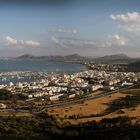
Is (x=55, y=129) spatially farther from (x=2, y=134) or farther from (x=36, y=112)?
(x=36, y=112)

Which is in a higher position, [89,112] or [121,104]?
[121,104]

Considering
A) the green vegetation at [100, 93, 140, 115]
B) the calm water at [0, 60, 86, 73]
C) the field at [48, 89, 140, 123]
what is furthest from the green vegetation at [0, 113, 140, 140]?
the calm water at [0, 60, 86, 73]

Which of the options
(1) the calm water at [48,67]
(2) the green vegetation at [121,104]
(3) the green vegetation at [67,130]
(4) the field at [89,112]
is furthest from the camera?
(1) the calm water at [48,67]

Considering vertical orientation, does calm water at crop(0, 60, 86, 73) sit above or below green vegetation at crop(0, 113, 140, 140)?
above

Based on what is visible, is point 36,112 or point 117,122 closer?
point 117,122

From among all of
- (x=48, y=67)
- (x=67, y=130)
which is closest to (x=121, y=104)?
(x=67, y=130)

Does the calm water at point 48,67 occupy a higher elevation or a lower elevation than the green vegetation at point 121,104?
higher

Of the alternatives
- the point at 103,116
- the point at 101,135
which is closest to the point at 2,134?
the point at 101,135

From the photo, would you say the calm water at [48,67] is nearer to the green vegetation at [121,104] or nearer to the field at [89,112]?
the green vegetation at [121,104]

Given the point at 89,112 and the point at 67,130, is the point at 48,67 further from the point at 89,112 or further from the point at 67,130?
the point at 67,130

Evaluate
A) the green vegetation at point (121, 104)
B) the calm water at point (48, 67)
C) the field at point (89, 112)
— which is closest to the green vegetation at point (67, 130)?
the field at point (89, 112)

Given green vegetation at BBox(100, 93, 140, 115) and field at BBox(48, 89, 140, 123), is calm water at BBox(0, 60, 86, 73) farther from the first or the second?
field at BBox(48, 89, 140, 123)
